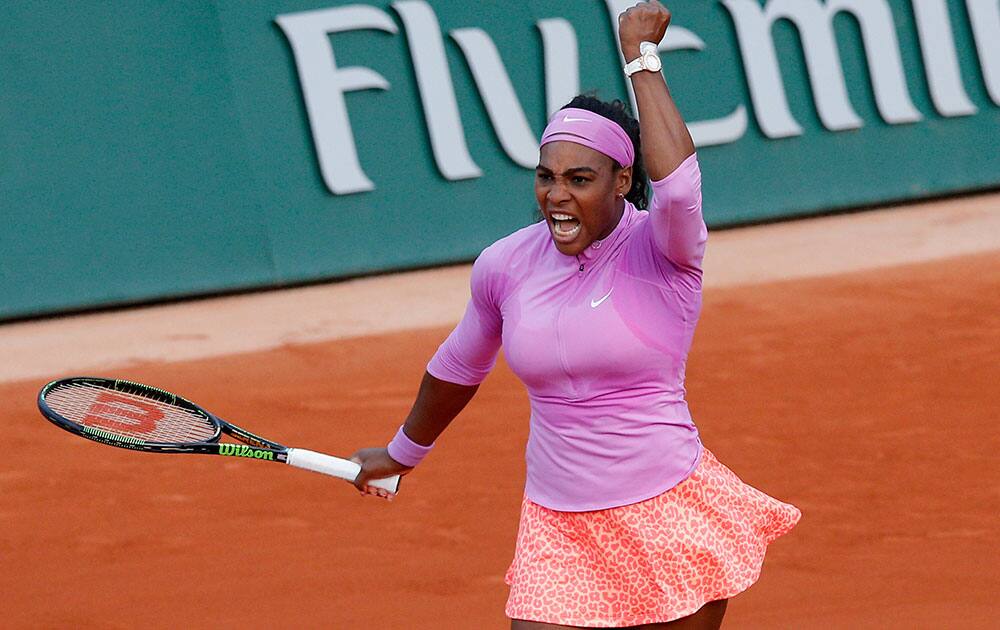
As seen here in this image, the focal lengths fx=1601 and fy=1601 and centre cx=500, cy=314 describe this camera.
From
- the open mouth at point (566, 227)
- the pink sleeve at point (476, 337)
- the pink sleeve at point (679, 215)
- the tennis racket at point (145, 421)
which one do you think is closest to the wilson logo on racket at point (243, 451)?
the tennis racket at point (145, 421)

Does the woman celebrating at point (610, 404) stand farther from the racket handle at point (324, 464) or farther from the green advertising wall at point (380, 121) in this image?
the green advertising wall at point (380, 121)

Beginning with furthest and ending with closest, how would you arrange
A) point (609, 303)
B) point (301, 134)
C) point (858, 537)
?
point (301, 134)
point (858, 537)
point (609, 303)

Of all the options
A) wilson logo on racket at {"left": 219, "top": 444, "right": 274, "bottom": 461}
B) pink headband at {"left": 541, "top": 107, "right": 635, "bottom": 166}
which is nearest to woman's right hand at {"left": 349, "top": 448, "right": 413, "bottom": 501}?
wilson logo on racket at {"left": 219, "top": 444, "right": 274, "bottom": 461}

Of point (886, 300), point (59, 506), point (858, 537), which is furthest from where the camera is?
point (886, 300)

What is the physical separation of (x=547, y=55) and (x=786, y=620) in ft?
20.5

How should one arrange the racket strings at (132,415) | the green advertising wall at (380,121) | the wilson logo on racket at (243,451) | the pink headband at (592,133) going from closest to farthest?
the pink headband at (592,133)
the wilson logo on racket at (243,451)
the racket strings at (132,415)
the green advertising wall at (380,121)

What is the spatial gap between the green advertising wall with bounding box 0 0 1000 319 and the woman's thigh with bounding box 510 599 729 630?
22.5 feet

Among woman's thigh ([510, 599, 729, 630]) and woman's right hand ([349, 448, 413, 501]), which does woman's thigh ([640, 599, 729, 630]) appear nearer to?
woman's thigh ([510, 599, 729, 630])

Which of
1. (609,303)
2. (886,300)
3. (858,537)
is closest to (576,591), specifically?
(609,303)

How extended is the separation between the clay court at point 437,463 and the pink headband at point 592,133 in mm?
2144

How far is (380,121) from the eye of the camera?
33.9 ft

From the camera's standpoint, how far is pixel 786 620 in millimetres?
5020

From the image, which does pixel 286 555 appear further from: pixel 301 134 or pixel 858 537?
pixel 301 134

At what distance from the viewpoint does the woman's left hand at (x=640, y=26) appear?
10.7 feet
